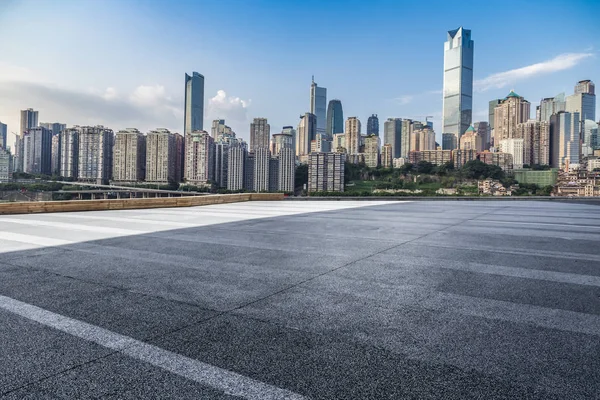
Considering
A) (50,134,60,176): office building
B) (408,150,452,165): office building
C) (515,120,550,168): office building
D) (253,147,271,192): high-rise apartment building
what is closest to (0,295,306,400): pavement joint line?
(253,147,271,192): high-rise apartment building

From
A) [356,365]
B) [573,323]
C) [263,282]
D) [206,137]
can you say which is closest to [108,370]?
[356,365]

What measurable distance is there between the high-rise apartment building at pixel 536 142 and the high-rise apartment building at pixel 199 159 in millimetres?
107833

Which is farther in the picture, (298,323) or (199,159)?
(199,159)

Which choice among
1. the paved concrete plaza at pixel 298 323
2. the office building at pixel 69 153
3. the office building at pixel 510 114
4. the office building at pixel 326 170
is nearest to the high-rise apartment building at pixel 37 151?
the office building at pixel 69 153

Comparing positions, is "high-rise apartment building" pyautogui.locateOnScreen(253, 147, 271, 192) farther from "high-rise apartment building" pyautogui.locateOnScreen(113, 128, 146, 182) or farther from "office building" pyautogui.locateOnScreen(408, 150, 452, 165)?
"office building" pyautogui.locateOnScreen(408, 150, 452, 165)

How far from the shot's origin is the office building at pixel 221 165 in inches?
2901

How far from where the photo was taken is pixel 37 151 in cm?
7931

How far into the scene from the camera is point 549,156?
132875mm

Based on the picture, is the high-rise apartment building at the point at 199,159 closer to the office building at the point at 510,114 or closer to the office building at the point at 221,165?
the office building at the point at 221,165

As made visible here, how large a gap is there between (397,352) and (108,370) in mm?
1811

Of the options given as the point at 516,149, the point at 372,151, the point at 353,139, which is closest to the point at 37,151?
the point at 372,151

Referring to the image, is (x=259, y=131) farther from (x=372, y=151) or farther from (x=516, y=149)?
(x=516, y=149)

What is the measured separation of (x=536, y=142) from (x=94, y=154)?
446 ft

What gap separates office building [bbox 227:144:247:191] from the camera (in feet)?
244
